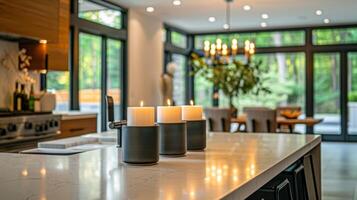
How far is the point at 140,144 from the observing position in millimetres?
1703

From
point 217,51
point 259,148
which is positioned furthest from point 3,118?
point 217,51

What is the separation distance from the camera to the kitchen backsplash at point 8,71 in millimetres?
5531

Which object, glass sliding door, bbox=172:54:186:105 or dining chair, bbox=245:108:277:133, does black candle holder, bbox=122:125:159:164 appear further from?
glass sliding door, bbox=172:54:186:105

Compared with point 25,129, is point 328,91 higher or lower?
higher

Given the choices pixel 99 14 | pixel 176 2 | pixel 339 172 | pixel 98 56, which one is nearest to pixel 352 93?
pixel 339 172

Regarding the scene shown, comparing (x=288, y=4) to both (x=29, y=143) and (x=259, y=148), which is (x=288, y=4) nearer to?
(x=29, y=143)

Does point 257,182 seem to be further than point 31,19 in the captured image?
No

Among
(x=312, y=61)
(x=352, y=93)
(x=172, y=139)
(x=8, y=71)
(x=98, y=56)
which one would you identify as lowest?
(x=172, y=139)

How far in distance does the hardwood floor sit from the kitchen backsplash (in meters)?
3.75

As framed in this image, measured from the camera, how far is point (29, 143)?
5082 mm

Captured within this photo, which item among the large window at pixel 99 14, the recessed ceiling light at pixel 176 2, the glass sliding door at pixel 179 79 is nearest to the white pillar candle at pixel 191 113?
the large window at pixel 99 14

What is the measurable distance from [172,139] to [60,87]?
5.55 m

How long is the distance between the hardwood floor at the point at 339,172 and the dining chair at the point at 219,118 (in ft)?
5.34

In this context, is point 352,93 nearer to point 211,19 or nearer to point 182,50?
point 211,19
